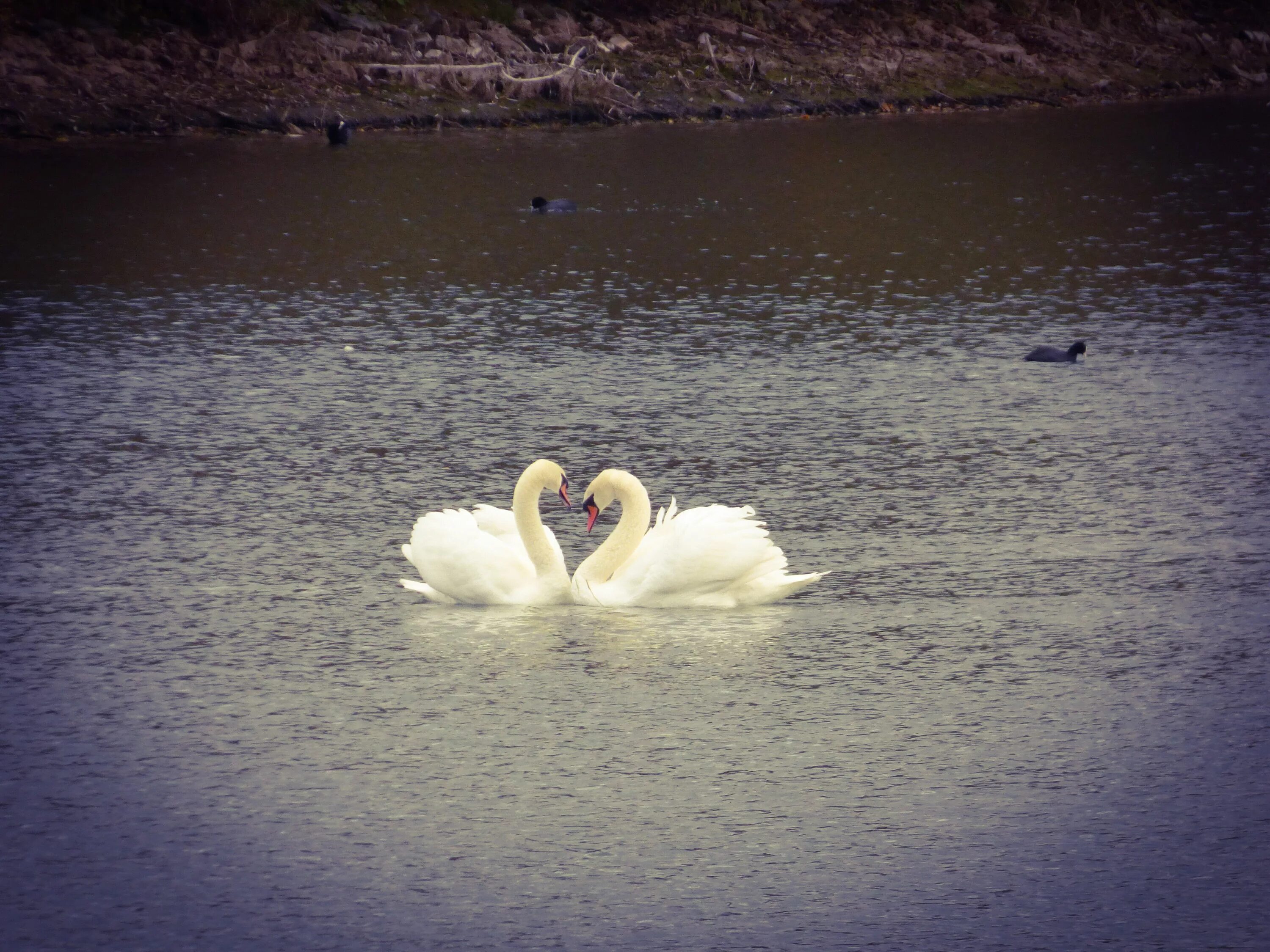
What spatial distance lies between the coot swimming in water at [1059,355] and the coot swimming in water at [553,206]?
8.34 meters

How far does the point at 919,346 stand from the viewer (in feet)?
40.8

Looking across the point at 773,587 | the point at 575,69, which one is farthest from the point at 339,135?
the point at 773,587

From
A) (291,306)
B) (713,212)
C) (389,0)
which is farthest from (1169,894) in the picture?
(389,0)

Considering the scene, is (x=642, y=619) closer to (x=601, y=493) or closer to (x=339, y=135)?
(x=601, y=493)

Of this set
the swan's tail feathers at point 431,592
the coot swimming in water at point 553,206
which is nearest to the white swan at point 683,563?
the swan's tail feathers at point 431,592

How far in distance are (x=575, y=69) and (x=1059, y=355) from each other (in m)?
21.4

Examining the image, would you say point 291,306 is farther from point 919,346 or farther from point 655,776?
point 655,776

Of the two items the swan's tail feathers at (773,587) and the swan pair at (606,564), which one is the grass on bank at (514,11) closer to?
the swan pair at (606,564)

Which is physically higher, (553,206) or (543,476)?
(553,206)

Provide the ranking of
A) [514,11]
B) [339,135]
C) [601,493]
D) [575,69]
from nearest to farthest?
[601,493] → [339,135] → [575,69] → [514,11]

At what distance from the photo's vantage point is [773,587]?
23.0 ft

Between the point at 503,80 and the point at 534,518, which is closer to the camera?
the point at 534,518

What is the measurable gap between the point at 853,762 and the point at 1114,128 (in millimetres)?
26010

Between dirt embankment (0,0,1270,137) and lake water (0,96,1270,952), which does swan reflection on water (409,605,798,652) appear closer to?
lake water (0,96,1270,952)
